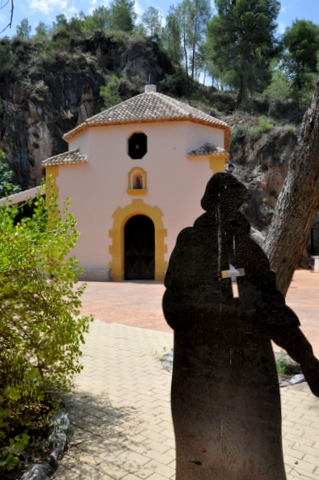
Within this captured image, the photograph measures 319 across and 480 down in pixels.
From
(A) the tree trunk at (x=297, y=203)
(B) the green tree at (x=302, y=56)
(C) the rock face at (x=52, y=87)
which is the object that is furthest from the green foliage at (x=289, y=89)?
(A) the tree trunk at (x=297, y=203)

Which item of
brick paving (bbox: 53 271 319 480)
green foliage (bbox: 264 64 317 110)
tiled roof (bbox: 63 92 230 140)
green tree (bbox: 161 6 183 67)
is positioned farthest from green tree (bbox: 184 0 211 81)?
brick paving (bbox: 53 271 319 480)

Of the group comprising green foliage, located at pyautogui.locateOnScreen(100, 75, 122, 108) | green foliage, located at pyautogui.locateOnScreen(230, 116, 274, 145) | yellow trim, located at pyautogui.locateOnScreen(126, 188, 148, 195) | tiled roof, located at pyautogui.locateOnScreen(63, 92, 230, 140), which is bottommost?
yellow trim, located at pyautogui.locateOnScreen(126, 188, 148, 195)

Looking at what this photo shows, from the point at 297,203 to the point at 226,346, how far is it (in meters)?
2.88

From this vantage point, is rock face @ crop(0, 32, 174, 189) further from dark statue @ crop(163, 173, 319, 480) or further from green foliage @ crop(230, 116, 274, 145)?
dark statue @ crop(163, 173, 319, 480)

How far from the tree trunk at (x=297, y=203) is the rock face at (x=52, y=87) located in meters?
26.3

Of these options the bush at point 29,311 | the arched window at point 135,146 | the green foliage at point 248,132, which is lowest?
the bush at point 29,311

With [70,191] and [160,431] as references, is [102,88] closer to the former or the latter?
[70,191]

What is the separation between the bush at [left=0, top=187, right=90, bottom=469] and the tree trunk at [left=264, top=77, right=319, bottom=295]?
261 cm

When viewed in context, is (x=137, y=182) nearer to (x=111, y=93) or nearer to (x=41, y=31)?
(x=111, y=93)

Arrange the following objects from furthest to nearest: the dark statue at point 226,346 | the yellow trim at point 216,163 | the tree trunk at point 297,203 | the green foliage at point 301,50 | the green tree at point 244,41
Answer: the green tree at point 244,41 → the green foliage at point 301,50 → the yellow trim at point 216,163 → the tree trunk at point 297,203 → the dark statue at point 226,346

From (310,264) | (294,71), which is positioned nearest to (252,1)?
(294,71)

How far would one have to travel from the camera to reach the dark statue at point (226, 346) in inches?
74.6

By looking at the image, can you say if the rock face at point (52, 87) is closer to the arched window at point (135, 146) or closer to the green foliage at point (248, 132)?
the green foliage at point (248, 132)

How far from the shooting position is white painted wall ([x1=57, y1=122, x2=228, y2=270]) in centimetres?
1599
